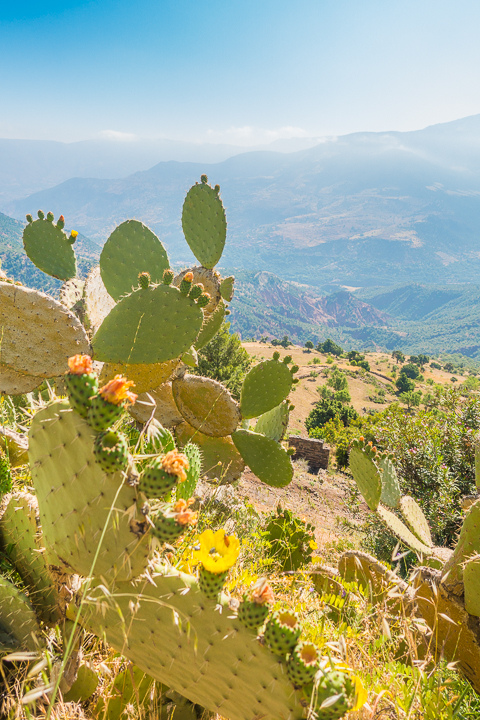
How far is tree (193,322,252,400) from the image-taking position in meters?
9.60

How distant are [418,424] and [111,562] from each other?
7464 millimetres

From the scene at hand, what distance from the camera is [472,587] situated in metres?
1.80

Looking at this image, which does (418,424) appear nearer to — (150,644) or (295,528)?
(295,528)

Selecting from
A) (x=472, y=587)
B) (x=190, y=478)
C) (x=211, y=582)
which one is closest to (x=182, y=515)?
(x=211, y=582)

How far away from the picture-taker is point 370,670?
1.35m

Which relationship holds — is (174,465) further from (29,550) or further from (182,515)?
(29,550)

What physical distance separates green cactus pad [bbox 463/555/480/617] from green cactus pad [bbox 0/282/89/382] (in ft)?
8.35

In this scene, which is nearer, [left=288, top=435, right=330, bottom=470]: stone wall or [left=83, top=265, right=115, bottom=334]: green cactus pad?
[left=83, top=265, right=115, bottom=334]: green cactus pad

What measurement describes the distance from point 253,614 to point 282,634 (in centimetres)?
8

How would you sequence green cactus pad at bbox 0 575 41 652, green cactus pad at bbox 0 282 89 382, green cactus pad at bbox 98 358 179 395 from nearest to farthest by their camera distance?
green cactus pad at bbox 0 575 41 652, green cactus pad at bbox 0 282 89 382, green cactus pad at bbox 98 358 179 395

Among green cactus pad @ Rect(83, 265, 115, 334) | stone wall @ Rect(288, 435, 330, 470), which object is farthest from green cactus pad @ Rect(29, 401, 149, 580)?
stone wall @ Rect(288, 435, 330, 470)

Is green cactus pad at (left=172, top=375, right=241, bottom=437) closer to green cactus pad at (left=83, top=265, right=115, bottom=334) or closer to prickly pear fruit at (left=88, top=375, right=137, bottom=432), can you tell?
green cactus pad at (left=83, top=265, right=115, bottom=334)

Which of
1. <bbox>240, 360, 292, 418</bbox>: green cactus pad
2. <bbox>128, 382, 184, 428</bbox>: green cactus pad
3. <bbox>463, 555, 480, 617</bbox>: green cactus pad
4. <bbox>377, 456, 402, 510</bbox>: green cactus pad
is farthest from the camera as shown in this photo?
<bbox>128, 382, 184, 428</bbox>: green cactus pad

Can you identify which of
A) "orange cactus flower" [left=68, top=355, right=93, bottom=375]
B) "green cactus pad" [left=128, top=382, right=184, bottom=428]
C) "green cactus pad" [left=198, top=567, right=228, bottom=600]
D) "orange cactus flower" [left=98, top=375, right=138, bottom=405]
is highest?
"orange cactus flower" [left=68, top=355, right=93, bottom=375]
